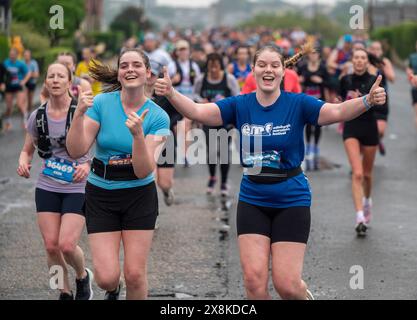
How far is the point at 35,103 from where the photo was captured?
92.6 ft

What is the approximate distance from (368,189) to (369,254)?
1.63 m

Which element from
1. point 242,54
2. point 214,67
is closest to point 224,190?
point 214,67

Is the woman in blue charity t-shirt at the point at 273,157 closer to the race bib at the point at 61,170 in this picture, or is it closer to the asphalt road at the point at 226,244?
the race bib at the point at 61,170

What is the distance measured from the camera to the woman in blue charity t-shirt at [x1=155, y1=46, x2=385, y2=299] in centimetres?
611

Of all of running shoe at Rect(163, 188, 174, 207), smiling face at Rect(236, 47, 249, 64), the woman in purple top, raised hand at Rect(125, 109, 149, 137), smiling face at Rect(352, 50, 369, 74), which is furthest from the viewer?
smiling face at Rect(236, 47, 249, 64)

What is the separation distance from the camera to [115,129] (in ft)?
20.6

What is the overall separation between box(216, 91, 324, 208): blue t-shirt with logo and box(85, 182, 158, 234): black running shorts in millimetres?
646

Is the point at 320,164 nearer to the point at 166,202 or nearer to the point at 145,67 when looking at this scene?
the point at 166,202

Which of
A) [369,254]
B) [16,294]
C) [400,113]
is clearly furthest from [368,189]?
[400,113]

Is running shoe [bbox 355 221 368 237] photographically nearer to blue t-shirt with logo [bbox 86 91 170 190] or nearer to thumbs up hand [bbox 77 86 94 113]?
blue t-shirt with logo [bbox 86 91 170 190]

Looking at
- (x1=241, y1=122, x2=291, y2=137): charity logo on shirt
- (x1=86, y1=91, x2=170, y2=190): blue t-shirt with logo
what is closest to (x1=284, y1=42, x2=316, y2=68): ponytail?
(x1=241, y1=122, x2=291, y2=137): charity logo on shirt

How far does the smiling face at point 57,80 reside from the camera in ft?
23.8

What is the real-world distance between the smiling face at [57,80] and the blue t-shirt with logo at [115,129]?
95 cm

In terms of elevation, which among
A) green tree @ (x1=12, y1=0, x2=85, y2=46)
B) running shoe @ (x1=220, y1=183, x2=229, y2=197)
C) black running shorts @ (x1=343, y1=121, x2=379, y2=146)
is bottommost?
running shoe @ (x1=220, y1=183, x2=229, y2=197)
